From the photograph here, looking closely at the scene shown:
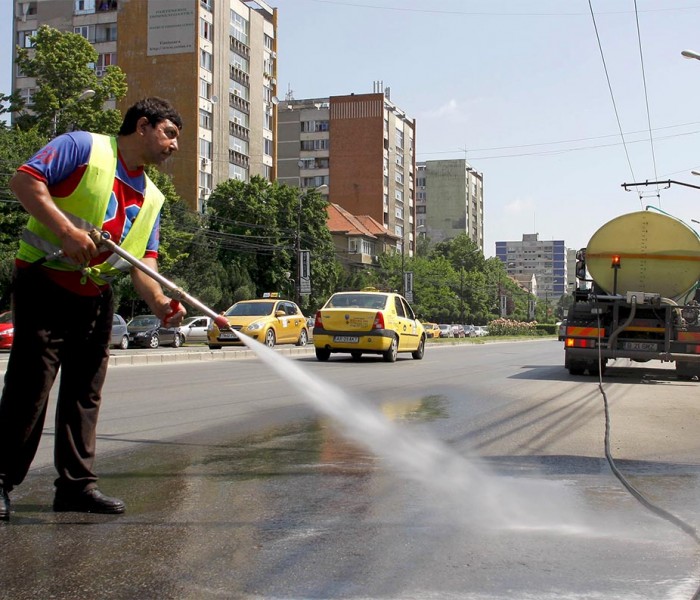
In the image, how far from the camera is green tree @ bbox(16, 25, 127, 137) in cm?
4378

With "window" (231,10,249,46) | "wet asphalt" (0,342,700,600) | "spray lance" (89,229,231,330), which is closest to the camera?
"wet asphalt" (0,342,700,600)

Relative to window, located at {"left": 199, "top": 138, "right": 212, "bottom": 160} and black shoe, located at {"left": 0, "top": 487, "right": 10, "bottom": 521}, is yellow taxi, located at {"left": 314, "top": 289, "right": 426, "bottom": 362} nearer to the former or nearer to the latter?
black shoe, located at {"left": 0, "top": 487, "right": 10, "bottom": 521}

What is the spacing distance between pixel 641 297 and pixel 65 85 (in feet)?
119

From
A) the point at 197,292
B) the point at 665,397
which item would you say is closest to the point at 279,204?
the point at 197,292

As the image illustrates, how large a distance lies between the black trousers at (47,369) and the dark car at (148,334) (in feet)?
102

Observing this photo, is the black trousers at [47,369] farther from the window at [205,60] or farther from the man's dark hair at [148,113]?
the window at [205,60]

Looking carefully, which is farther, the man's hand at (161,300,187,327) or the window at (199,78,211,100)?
the window at (199,78,211,100)

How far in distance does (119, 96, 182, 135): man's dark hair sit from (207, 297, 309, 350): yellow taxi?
21429 millimetres

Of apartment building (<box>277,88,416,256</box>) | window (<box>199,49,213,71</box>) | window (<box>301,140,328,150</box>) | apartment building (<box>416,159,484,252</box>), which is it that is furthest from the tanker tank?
apartment building (<box>416,159,484,252</box>)

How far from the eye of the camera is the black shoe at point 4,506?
4.00 meters

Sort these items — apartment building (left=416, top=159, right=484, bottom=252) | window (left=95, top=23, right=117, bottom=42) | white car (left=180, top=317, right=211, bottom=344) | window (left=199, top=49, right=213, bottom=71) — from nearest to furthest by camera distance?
white car (left=180, top=317, right=211, bottom=344), window (left=199, top=49, right=213, bottom=71), window (left=95, top=23, right=117, bottom=42), apartment building (left=416, top=159, right=484, bottom=252)

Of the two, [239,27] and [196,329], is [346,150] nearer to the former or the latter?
[239,27]

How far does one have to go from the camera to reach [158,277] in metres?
4.23

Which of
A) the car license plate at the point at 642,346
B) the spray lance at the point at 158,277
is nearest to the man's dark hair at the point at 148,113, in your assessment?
the spray lance at the point at 158,277
